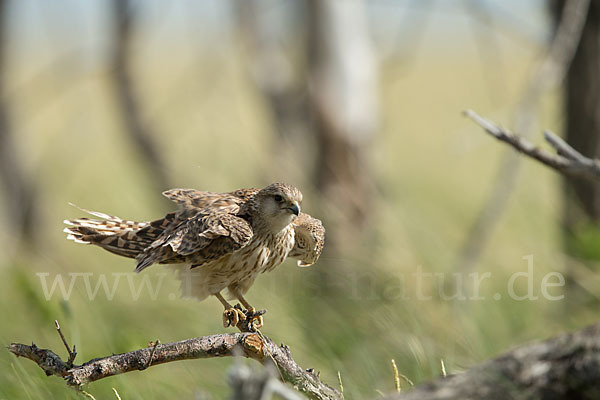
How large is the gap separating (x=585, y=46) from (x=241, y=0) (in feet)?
15.7

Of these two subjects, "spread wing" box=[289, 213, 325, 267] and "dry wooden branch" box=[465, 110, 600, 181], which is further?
"dry wooden branch" box=[465, 110, 600, 181]

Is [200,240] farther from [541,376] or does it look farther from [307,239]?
[541,376]

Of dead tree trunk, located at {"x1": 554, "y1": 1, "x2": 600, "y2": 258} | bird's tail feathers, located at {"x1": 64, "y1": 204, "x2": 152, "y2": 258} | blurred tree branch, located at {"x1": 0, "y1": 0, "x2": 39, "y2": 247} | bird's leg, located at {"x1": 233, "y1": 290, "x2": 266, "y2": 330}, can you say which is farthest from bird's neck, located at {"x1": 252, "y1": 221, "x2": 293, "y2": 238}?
blurred tree branch, located at {"x1": 0, "y1": 0, "x2": 39, "y2": 247}

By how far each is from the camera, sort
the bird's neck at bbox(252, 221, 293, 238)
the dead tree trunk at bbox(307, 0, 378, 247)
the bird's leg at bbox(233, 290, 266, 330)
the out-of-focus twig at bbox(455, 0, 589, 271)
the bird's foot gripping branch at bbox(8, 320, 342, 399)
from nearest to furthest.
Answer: the bird's foot gripping branch at bbox(8, 320, 342, 399) → the bird's leg at bbox(233, 290, 266, 330) → the bird's neck at bbox(252, 221, 293, 238) → the out-of-focus twig at bbox(455, 0, 589, 271) → the dead tree trunk at bbox(307, 0, 378, 247)

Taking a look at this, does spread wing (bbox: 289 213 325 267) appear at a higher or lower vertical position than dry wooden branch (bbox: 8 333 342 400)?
higher

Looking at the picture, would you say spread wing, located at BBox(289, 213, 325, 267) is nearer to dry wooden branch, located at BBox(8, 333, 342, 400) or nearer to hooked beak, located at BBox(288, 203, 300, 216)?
hooked beak, located at BBox(288, 203, 300, 216)

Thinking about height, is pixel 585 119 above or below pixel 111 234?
above

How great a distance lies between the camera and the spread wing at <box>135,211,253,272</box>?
5.93ft

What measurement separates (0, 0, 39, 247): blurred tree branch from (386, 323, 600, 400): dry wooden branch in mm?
7611

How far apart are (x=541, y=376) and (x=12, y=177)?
804cm

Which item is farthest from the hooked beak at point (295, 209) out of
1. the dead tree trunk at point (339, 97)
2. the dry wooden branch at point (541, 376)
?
the dead tree trunk at point (339, 97)

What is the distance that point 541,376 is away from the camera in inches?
51.1

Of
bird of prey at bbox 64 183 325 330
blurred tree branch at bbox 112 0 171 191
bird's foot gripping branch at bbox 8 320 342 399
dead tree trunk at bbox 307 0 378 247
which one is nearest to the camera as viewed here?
bird's foot gripping branch at bbox 8 320 342 399

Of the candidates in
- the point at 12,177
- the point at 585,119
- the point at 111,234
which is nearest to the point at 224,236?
the point at 111,234
